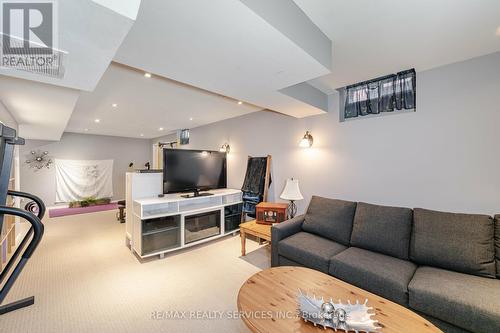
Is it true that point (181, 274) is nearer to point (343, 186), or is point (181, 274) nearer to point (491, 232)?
point (343, 186)

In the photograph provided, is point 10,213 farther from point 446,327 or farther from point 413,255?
point 413,255

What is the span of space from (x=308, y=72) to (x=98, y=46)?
1.58m

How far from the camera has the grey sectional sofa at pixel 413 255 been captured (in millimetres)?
1442

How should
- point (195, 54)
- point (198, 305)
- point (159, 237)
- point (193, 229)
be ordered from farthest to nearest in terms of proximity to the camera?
point (193, 229) < point (159, 237) < point (198, 305) < point (195, 54)

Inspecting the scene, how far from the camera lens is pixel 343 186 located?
9.69 feet

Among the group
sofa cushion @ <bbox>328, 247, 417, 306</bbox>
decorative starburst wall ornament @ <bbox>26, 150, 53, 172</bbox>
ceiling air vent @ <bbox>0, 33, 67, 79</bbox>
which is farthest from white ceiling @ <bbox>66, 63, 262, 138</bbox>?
sofa cushion @ <bbox>328, 247, 417, 306</bbox>

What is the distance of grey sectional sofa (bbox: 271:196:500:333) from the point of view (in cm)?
144

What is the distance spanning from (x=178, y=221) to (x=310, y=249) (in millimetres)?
2114

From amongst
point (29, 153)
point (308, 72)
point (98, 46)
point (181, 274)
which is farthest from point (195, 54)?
point (29, 153)

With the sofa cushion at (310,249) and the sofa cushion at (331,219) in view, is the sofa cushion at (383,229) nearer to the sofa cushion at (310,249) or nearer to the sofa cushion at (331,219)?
the sofa cushion at (331,219)

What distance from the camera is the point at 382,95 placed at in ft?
8.59

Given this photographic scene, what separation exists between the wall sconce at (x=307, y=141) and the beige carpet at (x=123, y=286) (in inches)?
73.1

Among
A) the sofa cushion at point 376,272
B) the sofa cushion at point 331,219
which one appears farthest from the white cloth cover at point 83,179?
the sofa cushion at point 376,272

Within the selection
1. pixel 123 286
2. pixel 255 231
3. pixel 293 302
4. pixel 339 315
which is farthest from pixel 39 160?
pixel 339 315
